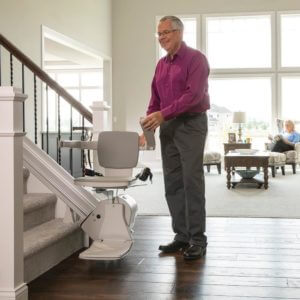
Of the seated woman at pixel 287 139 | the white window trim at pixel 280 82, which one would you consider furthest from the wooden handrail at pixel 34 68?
the white window trim at pixel 280 82

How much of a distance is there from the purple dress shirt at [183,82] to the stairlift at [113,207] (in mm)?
257

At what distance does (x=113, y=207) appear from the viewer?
10.4 ft

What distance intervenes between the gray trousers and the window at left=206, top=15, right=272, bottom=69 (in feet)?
26.6

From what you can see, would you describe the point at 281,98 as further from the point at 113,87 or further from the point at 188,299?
the point at 188,299

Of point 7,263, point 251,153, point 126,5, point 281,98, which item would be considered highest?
point 126,5

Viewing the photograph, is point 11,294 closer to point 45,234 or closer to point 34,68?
point 45,234

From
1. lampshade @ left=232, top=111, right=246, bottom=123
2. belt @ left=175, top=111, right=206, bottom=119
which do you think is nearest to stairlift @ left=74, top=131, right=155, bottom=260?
belt @ left=175, top=111, right=206, bottom=119

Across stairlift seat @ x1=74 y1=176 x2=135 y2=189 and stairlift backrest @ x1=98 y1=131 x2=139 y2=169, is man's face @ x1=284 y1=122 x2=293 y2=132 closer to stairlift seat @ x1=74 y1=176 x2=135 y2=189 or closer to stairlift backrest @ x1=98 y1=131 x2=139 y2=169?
stairlift backrest @ x1=98 y1=131 x2=139 y2=169

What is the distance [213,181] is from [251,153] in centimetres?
86

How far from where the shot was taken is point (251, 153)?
7.85m

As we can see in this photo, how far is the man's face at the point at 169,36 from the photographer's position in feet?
10.2

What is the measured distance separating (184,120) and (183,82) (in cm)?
23

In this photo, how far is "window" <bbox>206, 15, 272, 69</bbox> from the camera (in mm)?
11078

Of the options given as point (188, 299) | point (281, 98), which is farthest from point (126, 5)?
point (188, 299)
